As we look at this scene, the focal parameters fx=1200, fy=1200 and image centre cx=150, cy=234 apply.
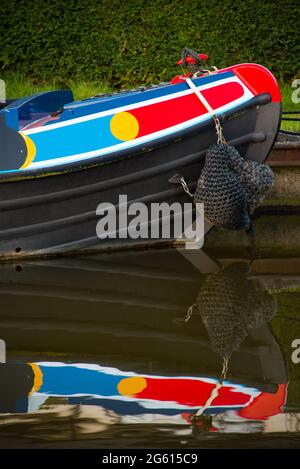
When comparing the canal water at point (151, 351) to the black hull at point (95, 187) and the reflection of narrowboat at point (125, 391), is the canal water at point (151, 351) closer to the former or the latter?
the reflection of narrowboat at point (125, 391)

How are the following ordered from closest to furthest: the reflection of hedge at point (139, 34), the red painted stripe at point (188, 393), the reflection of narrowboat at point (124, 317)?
1. the red painted stripe at point (188, 393)
2. the reflection of narrowboat at point (124, 317)
3. the reflection of hedge at point (139, 34)

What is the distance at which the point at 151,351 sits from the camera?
6.20 meters

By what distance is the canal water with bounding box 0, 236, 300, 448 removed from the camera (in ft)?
16.6

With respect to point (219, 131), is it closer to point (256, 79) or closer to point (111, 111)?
point (256, 79)

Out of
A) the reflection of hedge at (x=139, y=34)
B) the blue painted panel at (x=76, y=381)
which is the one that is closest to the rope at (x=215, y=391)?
the blue painted panel at (x=76, y=381)

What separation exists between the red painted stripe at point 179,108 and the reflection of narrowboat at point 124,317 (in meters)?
0.90

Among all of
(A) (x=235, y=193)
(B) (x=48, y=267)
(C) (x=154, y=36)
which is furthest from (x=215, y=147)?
(C) (x=154, y=36)

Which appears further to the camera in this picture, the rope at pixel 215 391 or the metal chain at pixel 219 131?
the metal chain at pixel 219 131

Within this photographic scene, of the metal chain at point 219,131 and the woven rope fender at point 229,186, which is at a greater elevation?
the metal chain at point 219,131

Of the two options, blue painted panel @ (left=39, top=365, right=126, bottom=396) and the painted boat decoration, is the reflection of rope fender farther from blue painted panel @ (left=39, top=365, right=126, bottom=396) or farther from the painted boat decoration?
the painted boat decoration

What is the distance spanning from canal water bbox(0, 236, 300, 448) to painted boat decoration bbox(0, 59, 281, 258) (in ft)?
0.97

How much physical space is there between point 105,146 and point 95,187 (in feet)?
0.91

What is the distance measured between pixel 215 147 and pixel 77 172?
919 mm

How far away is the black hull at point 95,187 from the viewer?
25.6ft
